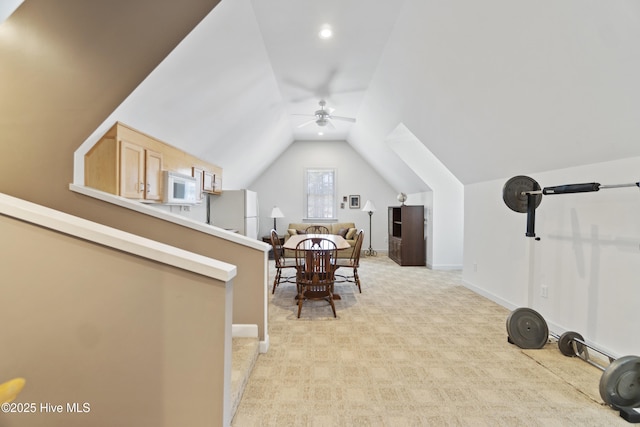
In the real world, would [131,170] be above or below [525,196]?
above

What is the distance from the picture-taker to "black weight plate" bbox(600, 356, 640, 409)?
183cm

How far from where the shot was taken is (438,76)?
333 centimetres

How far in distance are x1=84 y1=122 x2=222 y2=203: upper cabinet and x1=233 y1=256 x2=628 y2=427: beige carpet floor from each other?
6.39ft

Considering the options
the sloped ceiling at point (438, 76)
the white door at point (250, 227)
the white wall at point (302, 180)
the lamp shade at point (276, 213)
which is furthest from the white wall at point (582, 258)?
the lamp shade at point (276, 213)

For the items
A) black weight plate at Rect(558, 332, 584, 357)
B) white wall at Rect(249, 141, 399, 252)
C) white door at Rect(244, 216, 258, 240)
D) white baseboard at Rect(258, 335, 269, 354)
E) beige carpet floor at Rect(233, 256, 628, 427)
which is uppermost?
white wall at Rect(249, 141, 399, 252)

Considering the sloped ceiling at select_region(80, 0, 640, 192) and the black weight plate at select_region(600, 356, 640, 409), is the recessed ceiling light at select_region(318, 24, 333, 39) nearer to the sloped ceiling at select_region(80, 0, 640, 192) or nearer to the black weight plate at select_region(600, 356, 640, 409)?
the sloped ceiling at select_region(80, 0, 640, 192)

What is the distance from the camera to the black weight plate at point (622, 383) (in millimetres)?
1827

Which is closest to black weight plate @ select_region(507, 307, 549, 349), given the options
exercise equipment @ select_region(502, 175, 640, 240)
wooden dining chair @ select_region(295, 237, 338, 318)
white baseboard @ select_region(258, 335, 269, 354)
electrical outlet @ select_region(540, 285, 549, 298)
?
electrical outlet @ select_region(540, 285, 549, 298)

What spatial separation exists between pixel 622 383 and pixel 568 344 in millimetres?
833

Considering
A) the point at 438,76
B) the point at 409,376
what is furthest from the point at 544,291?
the point at 438,76

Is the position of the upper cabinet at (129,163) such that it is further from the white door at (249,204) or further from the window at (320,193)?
the window at (320,193)

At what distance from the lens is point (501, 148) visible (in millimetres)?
3418

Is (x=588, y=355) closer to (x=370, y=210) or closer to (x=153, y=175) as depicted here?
(x=153, y=175)

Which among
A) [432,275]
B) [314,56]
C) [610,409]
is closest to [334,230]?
[432,275]
